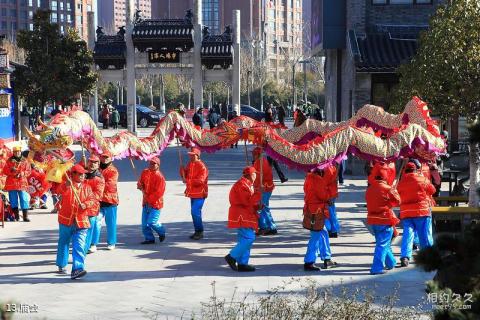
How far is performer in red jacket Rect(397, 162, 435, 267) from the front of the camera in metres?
11.8

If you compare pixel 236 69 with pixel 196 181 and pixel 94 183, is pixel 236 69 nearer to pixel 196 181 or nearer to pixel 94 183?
pixel 196 181

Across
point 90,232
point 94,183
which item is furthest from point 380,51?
point 90,232

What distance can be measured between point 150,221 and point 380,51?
13314 mm

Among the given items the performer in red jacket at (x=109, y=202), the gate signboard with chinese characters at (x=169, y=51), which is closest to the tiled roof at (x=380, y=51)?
the performer in red jacket at (x=109, y=202)

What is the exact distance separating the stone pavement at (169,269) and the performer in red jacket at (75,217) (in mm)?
286

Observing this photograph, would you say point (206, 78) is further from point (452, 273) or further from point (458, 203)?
point (452, 273)

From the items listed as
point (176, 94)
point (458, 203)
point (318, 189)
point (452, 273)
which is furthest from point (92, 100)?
point (452, 273)

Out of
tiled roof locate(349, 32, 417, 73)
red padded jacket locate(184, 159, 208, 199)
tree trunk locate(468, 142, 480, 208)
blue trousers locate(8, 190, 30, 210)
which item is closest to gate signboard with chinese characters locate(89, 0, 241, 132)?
tiled roof locate(349, 32, 417, 73)

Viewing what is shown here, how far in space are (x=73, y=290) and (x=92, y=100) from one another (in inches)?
→ 1535

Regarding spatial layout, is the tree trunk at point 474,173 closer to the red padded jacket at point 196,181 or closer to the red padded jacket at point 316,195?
the red padded jacket at point 316,195

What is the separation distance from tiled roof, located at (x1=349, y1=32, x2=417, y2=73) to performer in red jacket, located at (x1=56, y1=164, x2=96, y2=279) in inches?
555

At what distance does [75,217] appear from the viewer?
436 inches

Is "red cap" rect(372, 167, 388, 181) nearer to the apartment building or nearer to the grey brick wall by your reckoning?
the grey brick wall

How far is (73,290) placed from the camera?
10.4 meters
